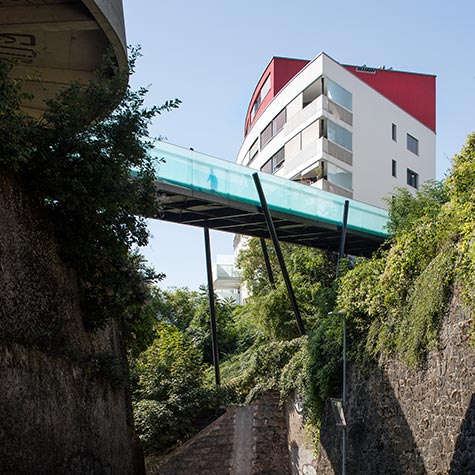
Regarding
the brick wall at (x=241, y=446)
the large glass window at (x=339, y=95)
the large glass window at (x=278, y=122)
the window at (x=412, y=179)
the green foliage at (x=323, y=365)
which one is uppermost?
the large glass window at (x=339, y=95)

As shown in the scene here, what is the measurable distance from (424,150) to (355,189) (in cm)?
877

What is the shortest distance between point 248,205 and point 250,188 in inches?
20.8

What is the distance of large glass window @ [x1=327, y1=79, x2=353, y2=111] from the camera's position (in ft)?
117

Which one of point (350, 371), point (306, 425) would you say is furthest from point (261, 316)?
point (350, 371)

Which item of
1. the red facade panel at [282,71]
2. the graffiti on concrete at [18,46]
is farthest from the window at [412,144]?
the graffiti on concrete at [18,46]

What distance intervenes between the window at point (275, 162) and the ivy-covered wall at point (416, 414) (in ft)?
76.6

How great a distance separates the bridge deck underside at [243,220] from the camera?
63.4 feet

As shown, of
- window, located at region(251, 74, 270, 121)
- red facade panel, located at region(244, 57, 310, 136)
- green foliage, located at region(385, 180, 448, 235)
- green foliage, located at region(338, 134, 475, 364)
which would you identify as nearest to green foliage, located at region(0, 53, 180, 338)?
green foliage, located at region(338, 134, 475, 364)

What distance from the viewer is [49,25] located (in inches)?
381

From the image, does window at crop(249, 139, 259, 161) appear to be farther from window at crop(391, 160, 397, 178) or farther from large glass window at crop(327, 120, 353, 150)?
large glass window at crop(327, 120, 353, 150)

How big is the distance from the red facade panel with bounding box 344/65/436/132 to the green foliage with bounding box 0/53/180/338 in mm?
33802

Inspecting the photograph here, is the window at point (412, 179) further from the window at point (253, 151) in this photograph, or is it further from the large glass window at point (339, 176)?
the window at point (253, 151)

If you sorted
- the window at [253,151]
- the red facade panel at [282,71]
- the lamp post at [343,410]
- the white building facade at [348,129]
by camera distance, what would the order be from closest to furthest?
the lamp post at [343,410], the white building facade at [348,129], the red facade panel at [282,71], the window at [253,151]

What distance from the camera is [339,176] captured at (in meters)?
35.9
